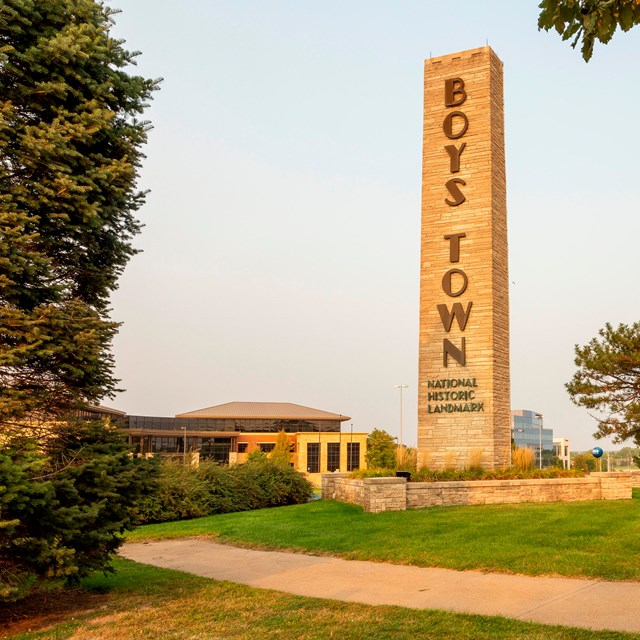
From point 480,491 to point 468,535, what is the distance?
7501 mm

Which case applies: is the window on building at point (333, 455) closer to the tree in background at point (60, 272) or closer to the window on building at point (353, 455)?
the window on building at point (353, 455)

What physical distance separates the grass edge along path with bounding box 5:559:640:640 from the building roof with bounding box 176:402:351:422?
77.6 meters

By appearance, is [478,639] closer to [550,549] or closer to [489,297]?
[550,549]

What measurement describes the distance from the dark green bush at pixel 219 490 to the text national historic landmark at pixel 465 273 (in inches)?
259

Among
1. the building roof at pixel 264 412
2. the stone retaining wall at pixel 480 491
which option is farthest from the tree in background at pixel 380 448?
the stone retaining wall at pixel 480 491

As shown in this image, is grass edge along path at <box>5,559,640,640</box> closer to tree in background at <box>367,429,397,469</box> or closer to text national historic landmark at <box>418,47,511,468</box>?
text national historic landmark at <box>418,47,511,468</box>

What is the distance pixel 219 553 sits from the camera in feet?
46.9

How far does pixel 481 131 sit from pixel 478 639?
21989 mm

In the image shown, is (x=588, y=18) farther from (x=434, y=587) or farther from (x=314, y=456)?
(x=314, y=456)

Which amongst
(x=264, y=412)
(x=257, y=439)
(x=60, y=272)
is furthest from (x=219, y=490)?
(x=264, y=412)

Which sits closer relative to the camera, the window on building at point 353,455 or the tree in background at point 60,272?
the tree in background at point 60,272

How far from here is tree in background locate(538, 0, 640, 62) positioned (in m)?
4.27

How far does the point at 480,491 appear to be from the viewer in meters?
21.3

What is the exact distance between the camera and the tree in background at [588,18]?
4273 millimetres
